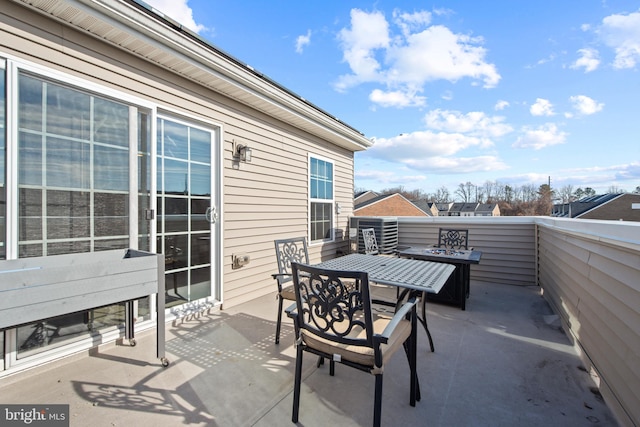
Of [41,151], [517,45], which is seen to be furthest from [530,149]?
[41,151]

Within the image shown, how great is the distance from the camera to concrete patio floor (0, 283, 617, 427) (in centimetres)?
156

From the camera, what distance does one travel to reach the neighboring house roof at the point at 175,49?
6.66ft

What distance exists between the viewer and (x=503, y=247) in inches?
193

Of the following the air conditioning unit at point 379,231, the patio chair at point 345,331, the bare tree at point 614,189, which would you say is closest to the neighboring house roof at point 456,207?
the bare tree at point 614,189

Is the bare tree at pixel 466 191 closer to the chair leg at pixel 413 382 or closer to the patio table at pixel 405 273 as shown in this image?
the patio table at pixel 405 273

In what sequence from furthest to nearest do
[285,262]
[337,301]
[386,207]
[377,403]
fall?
[386,207], [285,262], [337,301], [377,403]

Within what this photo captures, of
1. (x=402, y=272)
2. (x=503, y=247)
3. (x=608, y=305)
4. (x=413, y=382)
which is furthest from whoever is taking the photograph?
(x=503, y=247)

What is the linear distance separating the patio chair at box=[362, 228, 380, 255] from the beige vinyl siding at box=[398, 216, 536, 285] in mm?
1682

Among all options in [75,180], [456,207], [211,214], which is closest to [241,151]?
[211,214]

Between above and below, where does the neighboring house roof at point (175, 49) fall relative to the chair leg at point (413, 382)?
above

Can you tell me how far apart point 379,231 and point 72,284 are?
4.59 metres

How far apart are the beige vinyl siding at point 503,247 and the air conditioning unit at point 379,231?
1.17 metres

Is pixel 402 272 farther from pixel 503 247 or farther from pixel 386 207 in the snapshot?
pixel 386 207

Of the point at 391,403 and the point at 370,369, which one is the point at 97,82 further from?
the point at 391,403
